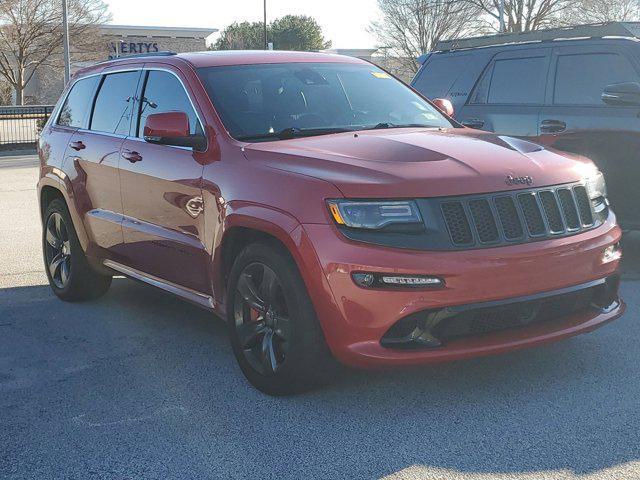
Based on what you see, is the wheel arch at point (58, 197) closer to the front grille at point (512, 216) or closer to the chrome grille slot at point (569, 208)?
the front grille at point (512, 216)

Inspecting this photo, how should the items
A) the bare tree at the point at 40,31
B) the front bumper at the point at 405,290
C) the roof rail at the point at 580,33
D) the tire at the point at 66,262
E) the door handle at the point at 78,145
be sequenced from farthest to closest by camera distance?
the bare tree at the point at 40,31 → the roof rail at the point at 580,33 → the tire at the point at 66,262 → the door handle at the point at 78,145 → the front bumper at the point at 405,290

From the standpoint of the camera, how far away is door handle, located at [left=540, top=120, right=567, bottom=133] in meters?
7.22

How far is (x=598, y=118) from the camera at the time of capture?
7.00 m

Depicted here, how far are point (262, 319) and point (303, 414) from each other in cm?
55

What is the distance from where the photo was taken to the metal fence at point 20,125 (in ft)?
82.8

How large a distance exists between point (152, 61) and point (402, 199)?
2516 millimetres

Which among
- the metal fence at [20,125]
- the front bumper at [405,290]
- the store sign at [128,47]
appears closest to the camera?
the front bumper at [405,290]

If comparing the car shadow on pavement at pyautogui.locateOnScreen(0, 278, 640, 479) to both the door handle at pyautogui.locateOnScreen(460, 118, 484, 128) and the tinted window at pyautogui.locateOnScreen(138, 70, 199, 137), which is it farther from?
the door handle at pyautogui.locateOnScreen(460, 118, 484, 128)

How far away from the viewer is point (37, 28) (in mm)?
47219

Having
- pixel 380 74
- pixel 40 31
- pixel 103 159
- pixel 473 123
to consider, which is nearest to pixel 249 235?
pixel 103 159

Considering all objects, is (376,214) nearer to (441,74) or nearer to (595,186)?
(595,186)

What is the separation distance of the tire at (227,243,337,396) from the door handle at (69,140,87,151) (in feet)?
7.30

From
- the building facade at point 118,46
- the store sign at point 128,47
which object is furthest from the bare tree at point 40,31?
the store sign at point 128,47

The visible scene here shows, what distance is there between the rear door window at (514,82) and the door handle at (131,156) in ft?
12.8
